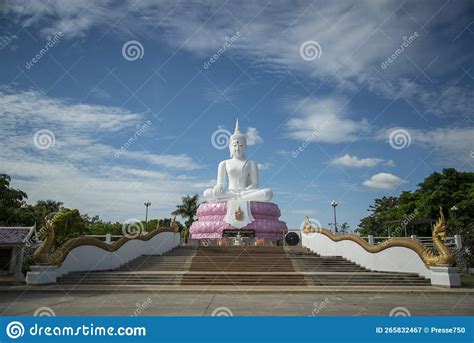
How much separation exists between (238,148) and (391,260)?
16514 millimetres

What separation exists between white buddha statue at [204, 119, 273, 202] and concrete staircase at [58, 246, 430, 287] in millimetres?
8449

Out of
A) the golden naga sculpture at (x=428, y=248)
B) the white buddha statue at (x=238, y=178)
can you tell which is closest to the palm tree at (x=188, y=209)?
the white buddha statue at (x=238, y=178)

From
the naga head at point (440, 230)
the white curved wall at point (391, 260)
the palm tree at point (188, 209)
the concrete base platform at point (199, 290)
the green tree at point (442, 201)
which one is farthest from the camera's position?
the palm tree at point (188, 209)

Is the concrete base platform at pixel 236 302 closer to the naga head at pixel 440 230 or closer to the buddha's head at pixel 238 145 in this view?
the naga head at pixel 440 230

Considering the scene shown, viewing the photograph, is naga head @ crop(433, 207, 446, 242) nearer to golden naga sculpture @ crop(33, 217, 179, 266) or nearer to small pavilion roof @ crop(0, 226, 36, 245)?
golden naga sculpture @ crop(33, 217, 179, 266)

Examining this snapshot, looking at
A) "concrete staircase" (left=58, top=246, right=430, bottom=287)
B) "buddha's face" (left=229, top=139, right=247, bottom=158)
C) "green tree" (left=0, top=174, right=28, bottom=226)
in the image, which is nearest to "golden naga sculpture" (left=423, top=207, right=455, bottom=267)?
"concrete staircase" (left=58, top=246, right=430, bottom=287)

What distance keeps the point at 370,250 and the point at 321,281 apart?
11.9 feet

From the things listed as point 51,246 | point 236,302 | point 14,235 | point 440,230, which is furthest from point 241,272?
point 14,235

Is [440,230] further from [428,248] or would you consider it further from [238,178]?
[238,178]

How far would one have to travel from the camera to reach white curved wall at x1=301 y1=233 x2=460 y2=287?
12672 mm

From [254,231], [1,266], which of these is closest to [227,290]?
[1,266]

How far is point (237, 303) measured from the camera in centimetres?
850

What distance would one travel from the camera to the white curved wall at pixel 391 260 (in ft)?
41.6

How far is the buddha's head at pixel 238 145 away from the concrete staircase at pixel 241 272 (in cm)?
1133
